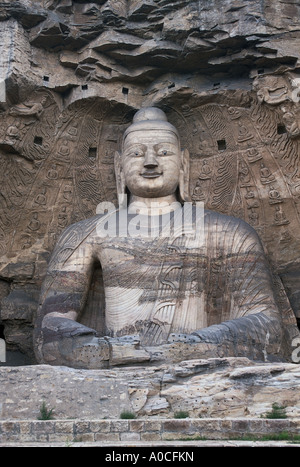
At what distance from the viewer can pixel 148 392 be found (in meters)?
5.84

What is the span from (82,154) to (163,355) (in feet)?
13.3

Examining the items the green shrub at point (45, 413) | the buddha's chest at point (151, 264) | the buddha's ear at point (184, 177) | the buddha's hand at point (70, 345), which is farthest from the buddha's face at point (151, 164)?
the green shrub at point (45, 413)

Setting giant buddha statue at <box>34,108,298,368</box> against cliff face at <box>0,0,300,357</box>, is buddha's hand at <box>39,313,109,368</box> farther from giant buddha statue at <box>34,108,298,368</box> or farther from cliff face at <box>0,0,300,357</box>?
cliff face at <box>0,0,300,357</box>

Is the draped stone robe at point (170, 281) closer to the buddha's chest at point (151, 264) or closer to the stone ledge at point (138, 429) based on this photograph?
the buddha's chest at point (151, 264)

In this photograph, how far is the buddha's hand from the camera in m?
7.29

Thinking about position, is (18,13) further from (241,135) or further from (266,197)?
(266,197)

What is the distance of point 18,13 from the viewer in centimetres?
937

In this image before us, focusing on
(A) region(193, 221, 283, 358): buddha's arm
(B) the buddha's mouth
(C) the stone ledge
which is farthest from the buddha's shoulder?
(C) the stone ledge

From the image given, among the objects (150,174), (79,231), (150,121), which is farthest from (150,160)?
(79,231)

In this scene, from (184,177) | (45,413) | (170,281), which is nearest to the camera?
(45,413)

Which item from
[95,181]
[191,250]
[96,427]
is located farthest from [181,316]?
[96,427]

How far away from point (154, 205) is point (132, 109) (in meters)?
1.57

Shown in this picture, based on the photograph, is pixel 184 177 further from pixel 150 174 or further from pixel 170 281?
pixel 170 281

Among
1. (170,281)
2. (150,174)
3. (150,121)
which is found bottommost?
(170,281)
